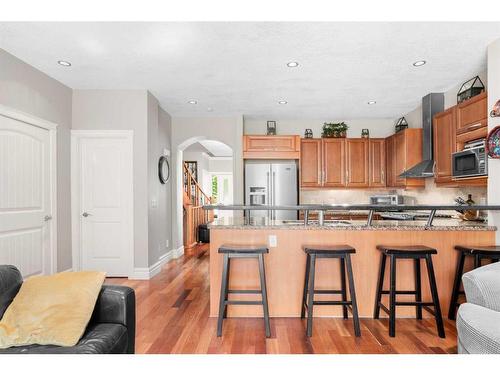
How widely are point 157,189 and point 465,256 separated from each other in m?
3.93

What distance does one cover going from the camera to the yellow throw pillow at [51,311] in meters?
1.48

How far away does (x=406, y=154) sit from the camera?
488 centimetres

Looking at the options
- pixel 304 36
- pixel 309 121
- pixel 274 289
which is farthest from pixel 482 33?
pixel 309 121

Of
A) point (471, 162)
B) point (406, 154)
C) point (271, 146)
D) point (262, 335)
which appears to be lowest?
point (262, 335)

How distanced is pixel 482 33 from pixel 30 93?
14.7 ft

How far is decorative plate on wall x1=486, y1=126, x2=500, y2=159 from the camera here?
278 cm

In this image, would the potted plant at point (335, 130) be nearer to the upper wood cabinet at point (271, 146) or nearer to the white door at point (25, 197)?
the upper wood cabinet at point (271, 146)

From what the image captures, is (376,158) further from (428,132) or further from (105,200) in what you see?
(105,200)

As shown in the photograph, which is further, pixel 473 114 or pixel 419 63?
pixel 419 63

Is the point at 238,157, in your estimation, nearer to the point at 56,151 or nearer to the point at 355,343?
the point at 56,151

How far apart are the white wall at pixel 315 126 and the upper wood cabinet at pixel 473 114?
2.44m

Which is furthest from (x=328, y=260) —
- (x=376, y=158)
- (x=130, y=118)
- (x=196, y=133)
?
(x=196, y=133)

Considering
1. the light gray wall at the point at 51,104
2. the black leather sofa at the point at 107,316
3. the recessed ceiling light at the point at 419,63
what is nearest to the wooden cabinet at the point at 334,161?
the recessed ceiling light at the point at 419,63

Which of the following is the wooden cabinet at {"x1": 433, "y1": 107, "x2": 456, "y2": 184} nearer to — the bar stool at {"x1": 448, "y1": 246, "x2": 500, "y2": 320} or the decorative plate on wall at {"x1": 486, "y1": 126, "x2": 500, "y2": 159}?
the decorative plate on wall at {"x1": 486, "y1": 126, "x2": 500, "y2": 159}
